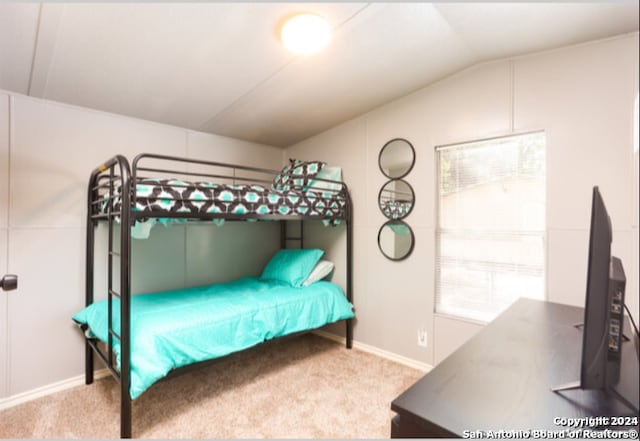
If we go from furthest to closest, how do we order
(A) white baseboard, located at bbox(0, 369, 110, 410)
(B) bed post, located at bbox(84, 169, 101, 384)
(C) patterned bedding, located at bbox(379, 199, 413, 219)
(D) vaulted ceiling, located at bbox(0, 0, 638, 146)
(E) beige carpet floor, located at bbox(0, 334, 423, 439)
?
(C) patterned bedding, located at bbox(379, 199, 413, 219) → (B) bed post, located at bbox(84, 169, 101, 384) → (A) white baseboard, located at bbox(0, 369, 110, 410) → (E) beige carpet floor, located at bbox(0, 334, 423, 439) → (D) vaulted ceiling, located at bbox(0, 0, 638, 146)

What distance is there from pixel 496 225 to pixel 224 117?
2.38 metres

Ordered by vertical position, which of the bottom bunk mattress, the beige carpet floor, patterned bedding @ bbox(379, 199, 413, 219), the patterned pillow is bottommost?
the beige carpet floor

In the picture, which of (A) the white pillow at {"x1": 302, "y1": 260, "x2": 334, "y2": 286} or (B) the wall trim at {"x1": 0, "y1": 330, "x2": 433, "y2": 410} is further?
(A) the white pillow at {"x1": 302, "y1": 260, "x2": 334, "y2": 286}

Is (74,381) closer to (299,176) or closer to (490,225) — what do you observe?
(299,176)

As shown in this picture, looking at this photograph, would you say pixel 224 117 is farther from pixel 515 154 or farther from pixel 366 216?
pixel 515 154

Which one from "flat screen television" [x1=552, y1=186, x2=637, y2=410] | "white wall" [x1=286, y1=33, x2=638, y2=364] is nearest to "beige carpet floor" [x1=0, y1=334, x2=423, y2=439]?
"white wall" [x1=286, y1=33, x2=638, y2=364]

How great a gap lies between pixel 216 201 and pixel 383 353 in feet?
6.52

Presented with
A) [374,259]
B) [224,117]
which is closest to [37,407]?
[224,117]

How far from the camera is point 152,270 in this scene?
9.01ft

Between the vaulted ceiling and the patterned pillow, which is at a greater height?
the vaulted ceiling

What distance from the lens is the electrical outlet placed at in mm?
2645

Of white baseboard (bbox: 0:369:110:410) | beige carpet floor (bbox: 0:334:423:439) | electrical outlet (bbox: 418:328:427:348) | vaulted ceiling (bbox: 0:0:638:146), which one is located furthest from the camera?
electrical outlet (bbox: 418:328:427:348)

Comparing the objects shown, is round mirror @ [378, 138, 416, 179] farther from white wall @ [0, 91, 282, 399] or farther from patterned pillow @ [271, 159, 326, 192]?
white wall @ [0, 91, 282, 399]

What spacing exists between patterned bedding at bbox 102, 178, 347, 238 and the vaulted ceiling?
2.36ft
